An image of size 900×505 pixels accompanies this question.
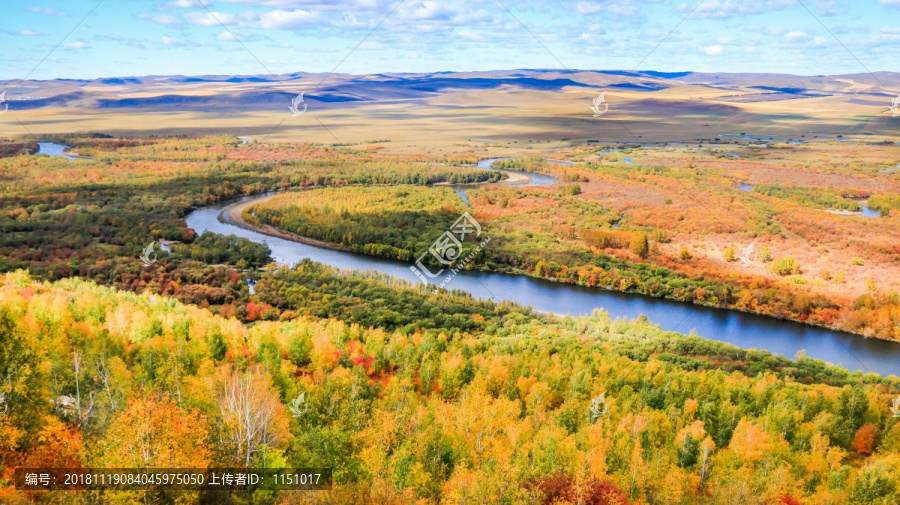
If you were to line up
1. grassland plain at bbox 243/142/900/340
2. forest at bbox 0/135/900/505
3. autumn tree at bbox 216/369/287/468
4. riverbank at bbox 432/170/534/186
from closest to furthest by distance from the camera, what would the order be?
autumn tree at bbox 216/369/287/468 < forest at bbox 0/135/900/505 < grassland plain at bbox 243/142/900/340 < riverbank at bbox 432/170/534/186

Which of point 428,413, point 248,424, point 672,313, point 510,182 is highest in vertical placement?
point 248,424

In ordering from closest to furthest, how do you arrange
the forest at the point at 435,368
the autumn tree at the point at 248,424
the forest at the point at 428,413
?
the forest at the point at 428,413, the autumn tree at the point at 248,424, the forest at the point at 435,368

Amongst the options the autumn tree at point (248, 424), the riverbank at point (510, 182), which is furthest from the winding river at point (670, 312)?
the riverbank at point (510, 182)

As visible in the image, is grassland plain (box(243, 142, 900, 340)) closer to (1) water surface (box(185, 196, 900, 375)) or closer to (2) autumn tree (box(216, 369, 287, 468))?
(1) water surface (box(185, 196, 900, 375))

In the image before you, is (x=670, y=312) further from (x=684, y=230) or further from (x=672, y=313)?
(x=684, y=230)

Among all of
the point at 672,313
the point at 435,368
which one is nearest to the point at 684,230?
the point at 672,313

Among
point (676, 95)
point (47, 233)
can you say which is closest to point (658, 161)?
point (676, 95)

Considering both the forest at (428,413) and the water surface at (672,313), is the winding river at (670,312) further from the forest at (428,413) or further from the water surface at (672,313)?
the forest at (428,413)

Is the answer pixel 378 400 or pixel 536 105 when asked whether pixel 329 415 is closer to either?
pixel 378 400

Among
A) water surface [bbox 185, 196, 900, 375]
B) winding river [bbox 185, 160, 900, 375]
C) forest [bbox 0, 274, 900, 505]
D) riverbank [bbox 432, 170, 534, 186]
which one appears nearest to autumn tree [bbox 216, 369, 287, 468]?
forest [bbox 0, 274, 900, 505]
